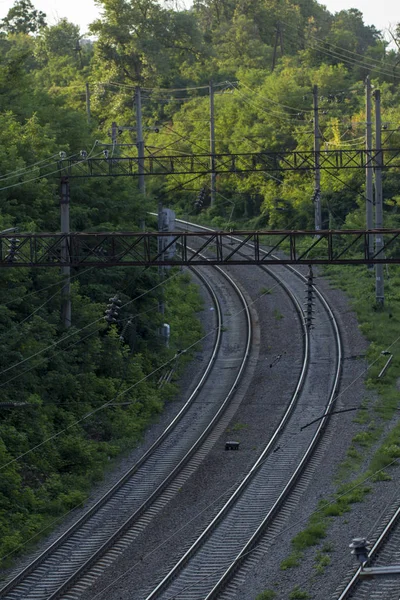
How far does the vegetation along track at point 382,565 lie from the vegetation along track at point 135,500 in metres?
4.98

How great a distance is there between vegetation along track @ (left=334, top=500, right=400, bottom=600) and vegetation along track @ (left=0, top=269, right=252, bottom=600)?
4975mm

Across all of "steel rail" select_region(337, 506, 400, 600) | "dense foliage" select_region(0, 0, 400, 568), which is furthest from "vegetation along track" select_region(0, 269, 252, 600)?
"steel rail" select_region(337, 506, 400, 600)

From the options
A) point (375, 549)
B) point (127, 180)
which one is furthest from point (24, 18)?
point (375, 549)

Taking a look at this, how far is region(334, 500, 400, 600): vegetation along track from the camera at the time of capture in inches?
676

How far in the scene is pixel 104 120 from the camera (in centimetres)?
7944

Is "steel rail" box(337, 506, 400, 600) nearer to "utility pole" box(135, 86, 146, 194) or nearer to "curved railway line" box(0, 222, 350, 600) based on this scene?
"curved railway line" box(0, 222, 350, 600)

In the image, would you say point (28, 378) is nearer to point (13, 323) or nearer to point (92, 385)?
point (13, 323)

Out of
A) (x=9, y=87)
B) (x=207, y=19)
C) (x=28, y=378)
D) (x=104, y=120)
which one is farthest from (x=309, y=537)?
(x=207, y=19)

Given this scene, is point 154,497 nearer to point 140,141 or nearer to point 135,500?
point 135,500

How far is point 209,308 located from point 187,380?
348 inches

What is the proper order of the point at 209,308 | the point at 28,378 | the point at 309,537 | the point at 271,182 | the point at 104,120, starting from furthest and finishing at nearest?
the point at 104,120 < the point at 271,182 < the point at 209,308 < the point at 28,378 < the point at 309,537

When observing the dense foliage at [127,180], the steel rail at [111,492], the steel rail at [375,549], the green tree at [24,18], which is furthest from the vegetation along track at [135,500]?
the green tree at [24,18]

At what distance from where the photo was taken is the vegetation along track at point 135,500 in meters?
19.0

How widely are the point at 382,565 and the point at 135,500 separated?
6.87 m
